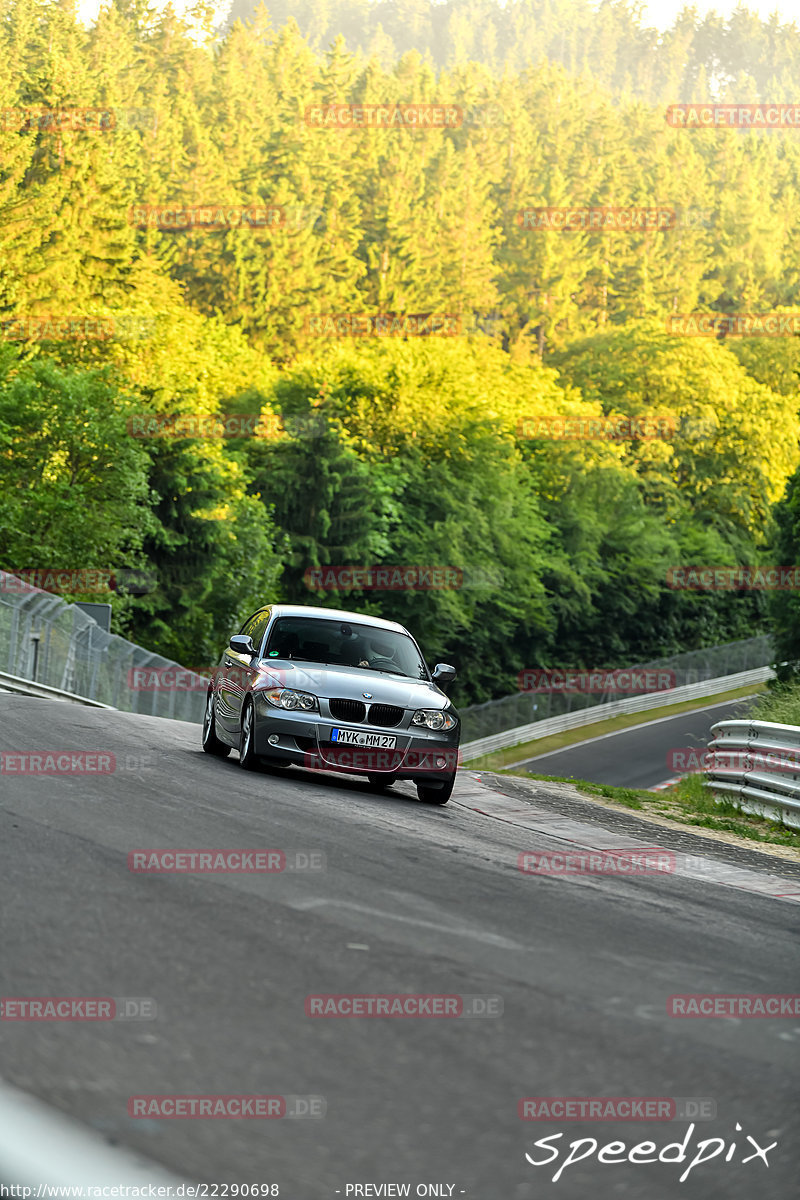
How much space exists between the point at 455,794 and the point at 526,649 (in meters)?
55.8

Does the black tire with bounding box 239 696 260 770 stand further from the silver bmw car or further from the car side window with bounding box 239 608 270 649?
the car side window with bounding box 239 608 270 649

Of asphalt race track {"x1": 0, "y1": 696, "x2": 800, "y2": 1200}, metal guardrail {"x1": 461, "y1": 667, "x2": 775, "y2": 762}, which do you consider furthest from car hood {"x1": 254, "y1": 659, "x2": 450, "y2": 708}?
metal guardrail {"x1": 461, "y1": 667, "x2": 775, "y2": 762}

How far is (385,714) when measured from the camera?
1292cm

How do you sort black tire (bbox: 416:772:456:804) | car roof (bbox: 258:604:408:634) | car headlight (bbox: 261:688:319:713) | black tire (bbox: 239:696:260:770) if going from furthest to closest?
car roof (bbox: 258:604:408:634) → black tire (bbox: 416:772:456:804) → black tire (bbox: 239:696:260:770) → car headlight (bbox: 261:688:319:713)

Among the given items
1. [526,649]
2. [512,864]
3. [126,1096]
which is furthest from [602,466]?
[126,1096]

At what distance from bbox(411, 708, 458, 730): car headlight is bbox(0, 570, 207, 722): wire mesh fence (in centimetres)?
1351

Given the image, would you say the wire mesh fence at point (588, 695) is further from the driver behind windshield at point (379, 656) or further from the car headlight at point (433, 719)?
the car headlight at point (433, 719)

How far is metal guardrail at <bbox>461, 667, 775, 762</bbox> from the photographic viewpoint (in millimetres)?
52000

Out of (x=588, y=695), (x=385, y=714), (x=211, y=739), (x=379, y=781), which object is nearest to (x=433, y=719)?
(x=385, y=714)

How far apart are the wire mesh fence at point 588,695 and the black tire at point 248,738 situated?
3777 centimetres

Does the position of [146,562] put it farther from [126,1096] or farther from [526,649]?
[126,1096]

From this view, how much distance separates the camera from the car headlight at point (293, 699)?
1287cm

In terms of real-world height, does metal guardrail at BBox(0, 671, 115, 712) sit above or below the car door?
below

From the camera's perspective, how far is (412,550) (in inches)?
2544
